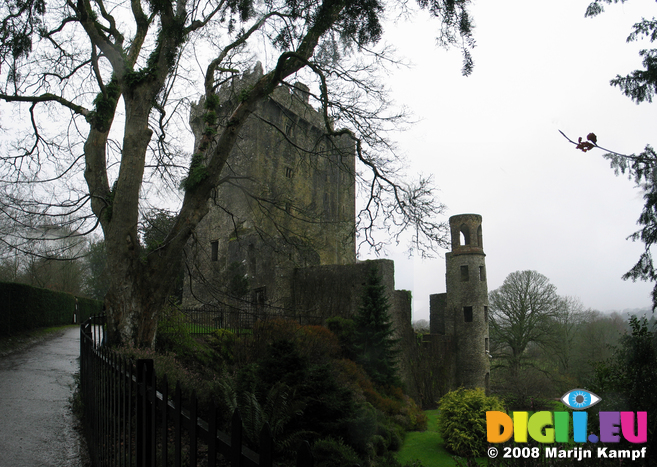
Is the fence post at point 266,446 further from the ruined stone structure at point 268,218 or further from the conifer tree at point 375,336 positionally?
the ruined stone structure at point 268,218

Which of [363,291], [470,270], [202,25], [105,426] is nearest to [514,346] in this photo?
[470,270]

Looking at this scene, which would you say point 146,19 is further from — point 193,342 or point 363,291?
point 363,291

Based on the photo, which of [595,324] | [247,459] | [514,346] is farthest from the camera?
[595,324]

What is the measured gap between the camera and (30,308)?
58.3ft

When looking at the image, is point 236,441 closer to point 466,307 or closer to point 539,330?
point 466,307

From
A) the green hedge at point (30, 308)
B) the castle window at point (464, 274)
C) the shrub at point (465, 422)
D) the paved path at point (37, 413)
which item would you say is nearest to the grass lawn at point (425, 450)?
the shrub at point (465, 422)

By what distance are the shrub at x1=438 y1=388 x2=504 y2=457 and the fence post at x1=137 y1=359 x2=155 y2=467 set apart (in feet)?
40.3

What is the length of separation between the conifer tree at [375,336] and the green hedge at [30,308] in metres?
9.84

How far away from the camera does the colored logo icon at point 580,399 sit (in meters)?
7.35

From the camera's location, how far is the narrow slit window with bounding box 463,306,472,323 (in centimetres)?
2864

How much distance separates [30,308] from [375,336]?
44.1ft

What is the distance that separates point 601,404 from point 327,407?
4386mm

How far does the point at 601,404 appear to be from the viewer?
7043mm

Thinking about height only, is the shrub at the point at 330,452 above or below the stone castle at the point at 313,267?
below
